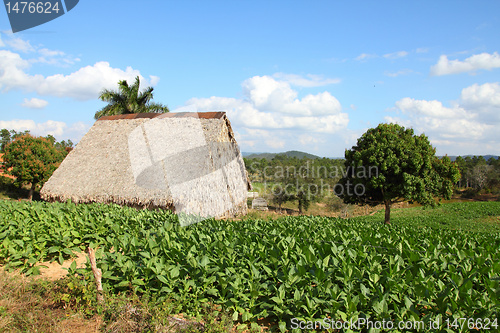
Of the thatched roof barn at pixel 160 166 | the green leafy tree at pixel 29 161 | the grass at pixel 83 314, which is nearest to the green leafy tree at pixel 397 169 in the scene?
Result: the thatched roof barn at pixel 160 166

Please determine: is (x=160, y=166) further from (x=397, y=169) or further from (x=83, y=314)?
(x=397, y=169)

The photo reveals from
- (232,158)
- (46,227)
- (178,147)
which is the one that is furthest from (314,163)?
(46,227)

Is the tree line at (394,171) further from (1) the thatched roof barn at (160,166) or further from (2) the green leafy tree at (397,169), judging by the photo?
(1) the thatched roof barn at (160,166)

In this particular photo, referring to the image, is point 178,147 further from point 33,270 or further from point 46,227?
point 33,270

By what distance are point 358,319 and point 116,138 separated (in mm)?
14877

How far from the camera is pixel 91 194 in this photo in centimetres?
1302

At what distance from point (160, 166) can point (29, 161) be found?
1799 centimetres

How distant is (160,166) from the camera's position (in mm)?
12469

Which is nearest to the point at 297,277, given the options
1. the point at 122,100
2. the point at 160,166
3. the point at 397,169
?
the point at 160,166

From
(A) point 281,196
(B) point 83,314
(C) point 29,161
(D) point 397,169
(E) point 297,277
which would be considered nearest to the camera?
(E) point 297,277

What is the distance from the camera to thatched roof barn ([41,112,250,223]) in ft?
38.6

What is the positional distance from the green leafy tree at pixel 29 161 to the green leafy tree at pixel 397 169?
2426 cm

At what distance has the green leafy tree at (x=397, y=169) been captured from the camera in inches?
717

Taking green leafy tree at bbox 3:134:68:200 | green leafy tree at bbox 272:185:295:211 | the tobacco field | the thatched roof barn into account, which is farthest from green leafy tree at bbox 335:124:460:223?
green leafy tree at bbox 3:134:68:200
